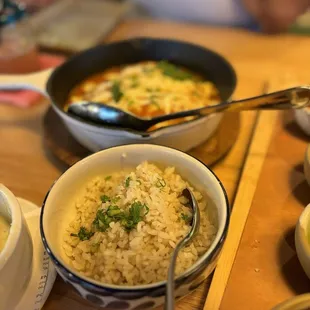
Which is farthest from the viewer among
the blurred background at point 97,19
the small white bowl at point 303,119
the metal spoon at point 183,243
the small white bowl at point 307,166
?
the blurred background at point 97,19

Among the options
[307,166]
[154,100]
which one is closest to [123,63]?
[154,100]

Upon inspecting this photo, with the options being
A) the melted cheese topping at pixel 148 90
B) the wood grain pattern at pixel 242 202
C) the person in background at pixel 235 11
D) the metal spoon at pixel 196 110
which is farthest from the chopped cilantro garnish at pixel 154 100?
the person in background at pixel 235 11

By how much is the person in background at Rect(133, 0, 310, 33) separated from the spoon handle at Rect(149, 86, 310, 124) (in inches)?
26.1

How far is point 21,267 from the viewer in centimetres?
71

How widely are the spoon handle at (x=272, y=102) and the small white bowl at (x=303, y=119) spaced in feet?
0.21

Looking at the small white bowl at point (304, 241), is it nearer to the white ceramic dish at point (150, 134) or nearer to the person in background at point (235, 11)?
the white ceramic dish at point (150, 134)

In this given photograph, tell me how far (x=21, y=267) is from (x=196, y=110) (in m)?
0.45

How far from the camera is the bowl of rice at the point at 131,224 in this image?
65cm

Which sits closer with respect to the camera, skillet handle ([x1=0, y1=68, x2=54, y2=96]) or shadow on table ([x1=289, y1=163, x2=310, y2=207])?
shadow on table ([x1=289, y1=163, x2=310, y2=207])

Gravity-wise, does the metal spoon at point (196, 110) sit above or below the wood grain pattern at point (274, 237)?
above

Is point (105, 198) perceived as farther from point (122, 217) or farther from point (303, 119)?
point (303, 119)

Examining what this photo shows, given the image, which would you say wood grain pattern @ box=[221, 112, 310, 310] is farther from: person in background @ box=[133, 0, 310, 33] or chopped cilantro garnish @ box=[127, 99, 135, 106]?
person in background @ box=[133, 0, 310, 33]

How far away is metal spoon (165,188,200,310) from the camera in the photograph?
0.59 m

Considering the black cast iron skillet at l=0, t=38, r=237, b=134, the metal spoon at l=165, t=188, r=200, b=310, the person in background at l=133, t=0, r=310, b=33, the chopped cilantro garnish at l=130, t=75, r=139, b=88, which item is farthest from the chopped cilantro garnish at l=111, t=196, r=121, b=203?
the person in background at l=133, t=0, r=310, b=33
